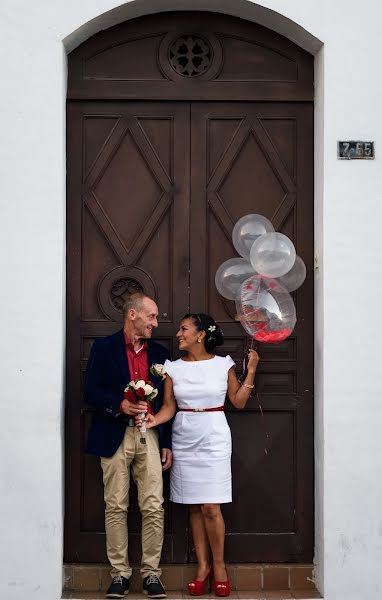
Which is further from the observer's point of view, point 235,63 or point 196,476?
point 235,63

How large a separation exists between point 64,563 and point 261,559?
1.33 m

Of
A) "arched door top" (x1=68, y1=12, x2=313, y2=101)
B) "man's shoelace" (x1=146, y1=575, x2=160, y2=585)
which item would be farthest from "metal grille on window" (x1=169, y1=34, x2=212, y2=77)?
"man's shoelace" (x1=146, y1=575, x2=160, y2=585)

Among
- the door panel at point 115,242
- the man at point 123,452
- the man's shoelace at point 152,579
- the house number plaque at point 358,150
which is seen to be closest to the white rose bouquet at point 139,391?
the man at point 123,452

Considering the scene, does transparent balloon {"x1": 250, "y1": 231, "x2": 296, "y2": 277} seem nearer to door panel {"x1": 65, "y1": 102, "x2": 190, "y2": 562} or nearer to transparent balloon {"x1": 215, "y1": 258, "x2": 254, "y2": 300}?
transparent balloon {"x1": 215, "y1": 258, "x2": 254, "y2": 300}

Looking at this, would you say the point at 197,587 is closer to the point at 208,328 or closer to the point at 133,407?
the point at 133,407

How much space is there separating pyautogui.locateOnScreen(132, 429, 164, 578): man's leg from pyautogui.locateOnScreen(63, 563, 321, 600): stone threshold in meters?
0.28

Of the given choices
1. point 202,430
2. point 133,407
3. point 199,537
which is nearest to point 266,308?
point 202,430

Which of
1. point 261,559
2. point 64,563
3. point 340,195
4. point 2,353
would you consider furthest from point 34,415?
point 340,195

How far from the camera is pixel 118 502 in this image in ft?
23.8

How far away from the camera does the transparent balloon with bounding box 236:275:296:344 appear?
23.2 feet

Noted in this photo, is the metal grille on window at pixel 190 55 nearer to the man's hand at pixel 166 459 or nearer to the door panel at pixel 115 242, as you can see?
the door panel at pixel 115 242

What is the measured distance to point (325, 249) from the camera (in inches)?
290

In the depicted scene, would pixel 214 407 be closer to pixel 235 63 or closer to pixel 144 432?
pixel 144 432

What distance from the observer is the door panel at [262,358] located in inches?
301
